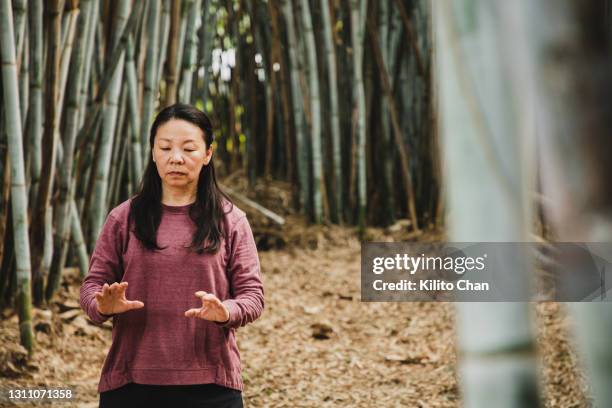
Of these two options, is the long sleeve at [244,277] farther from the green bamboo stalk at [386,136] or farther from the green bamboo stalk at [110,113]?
the green bamboo stalk at [386,136]

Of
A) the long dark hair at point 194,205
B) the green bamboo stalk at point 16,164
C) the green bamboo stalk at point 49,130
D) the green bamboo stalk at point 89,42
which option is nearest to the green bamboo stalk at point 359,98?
the green bamboo stalk at point 89,42

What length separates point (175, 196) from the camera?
3.04 feet

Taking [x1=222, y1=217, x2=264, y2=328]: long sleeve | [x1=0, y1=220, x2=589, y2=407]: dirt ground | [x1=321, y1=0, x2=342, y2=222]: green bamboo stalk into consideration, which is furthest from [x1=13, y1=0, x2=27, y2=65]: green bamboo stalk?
[x1=321, y1=0, x2=342, y2=222]: green bamboo stalk

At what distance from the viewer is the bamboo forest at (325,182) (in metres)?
0.34

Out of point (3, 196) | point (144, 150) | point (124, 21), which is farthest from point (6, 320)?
point (124, 21)

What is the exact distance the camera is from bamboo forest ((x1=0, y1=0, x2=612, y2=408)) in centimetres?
34

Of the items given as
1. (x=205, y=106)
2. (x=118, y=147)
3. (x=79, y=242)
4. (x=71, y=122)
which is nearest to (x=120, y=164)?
(x=118, y=147)

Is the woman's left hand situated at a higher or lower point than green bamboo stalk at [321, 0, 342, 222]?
lower

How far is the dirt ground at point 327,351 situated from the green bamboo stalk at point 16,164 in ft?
0.29

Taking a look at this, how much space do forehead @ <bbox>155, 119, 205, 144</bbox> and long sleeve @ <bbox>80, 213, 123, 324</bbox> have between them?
4.6 inches

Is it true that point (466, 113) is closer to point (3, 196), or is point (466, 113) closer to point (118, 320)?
point (118, 320)

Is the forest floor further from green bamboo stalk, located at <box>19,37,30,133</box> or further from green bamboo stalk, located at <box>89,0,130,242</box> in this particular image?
green bamboo stalk, located at <box>19,37,30,133</box>

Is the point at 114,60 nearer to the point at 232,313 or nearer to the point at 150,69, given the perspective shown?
the point at 150,69

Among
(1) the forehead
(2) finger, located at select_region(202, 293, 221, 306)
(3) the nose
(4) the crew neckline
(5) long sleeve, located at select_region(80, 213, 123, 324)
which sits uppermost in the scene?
(1) the forehead
